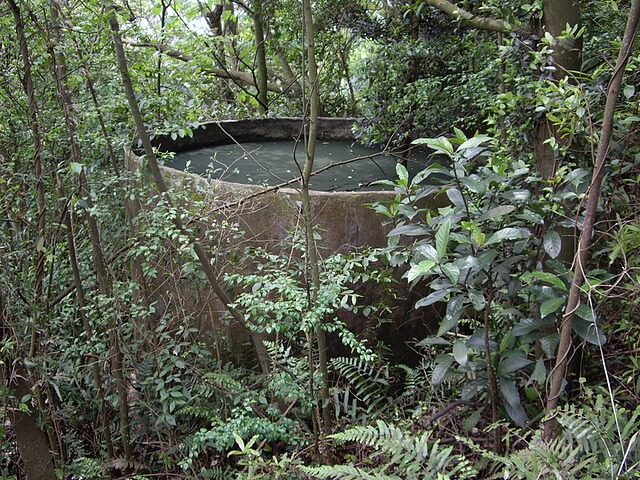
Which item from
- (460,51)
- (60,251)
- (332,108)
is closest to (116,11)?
(60,251)

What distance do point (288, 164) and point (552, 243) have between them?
3690mm

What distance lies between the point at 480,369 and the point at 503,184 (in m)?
0.82

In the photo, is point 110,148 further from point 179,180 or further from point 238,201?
point 238,201

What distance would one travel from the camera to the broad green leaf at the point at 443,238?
2.18 m

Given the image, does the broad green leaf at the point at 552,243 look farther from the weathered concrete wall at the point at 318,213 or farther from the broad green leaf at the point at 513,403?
the weathered concrete wall at the point at 318,213

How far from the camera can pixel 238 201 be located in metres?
3.39

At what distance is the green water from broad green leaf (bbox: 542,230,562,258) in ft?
7.56

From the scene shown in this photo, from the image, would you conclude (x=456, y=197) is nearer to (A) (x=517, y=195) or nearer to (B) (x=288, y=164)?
(A) (x=517, y=195)

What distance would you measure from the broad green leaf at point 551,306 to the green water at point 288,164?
251 centimetres

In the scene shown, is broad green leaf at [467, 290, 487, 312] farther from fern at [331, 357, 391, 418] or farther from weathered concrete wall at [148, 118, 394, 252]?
weathered concrete wall at [148, 118, 394, 252]

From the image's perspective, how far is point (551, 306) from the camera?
2.21 metres

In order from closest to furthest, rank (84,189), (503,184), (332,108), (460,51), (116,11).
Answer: (503,184)
(116,11)
(84,189)
(460,51)
(332,108)

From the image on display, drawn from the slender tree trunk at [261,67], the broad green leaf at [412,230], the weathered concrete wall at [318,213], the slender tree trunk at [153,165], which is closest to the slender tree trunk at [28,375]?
the slender tree trunk at [153,165]

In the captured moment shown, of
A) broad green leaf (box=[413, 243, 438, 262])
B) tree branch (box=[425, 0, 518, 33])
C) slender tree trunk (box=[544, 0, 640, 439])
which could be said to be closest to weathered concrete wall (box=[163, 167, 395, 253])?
tree branch (box=[425, 0, 518, 33])
